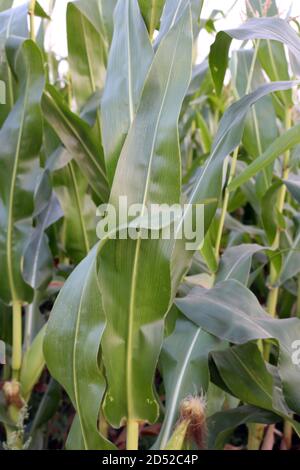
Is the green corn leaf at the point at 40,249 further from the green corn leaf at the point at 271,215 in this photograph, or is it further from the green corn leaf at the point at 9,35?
the green corn leaf at the point at 271,215

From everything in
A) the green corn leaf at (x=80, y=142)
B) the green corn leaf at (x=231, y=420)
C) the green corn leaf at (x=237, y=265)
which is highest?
the green corn leaf at (x=80, y=142)

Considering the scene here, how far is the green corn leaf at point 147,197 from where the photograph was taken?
591 mm

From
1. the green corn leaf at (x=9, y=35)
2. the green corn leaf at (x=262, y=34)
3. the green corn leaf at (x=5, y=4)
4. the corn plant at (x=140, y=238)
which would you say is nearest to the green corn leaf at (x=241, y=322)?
the corn plant at (x=140, y=238)

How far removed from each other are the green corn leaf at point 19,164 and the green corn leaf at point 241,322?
281 mm

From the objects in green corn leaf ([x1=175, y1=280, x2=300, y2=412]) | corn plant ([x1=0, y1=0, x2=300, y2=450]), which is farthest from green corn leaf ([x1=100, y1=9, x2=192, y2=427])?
green corn leaf ([x1=175, y1=280, x2=300, y2=412])

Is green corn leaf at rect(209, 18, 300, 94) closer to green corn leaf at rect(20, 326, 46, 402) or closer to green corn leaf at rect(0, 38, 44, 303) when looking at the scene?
green corn leaf at rect(0, 38, 44, 303)

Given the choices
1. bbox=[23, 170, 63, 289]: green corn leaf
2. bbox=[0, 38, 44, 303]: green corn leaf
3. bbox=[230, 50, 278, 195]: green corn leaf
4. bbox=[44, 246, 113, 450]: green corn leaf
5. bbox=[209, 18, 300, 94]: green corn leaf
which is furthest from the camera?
bbox=[230, 50, 278, 195]: green corn leaf

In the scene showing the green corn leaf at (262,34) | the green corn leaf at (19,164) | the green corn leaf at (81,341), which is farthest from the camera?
the green corn leaf at (19,164)

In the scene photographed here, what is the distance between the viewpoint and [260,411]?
81 centimetres

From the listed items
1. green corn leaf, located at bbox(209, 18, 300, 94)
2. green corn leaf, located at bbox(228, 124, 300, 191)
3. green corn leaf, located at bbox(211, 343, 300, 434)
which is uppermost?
green corn leaf, located at bbox(209, 18, 300, 94)

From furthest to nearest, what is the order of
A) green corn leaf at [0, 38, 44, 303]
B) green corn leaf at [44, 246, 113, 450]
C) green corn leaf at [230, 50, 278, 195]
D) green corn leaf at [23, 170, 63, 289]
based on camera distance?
green corn leaf at [230, 50, 278, 195], green corn leaf at [23, 170, 63, 289], green corn leaf at [0, 38, 44, 303], green corn leaf at [44, 246, 113, 450]

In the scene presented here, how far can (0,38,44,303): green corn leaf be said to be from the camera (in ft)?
2.56

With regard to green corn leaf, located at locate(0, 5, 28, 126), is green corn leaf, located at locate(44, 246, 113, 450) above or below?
below

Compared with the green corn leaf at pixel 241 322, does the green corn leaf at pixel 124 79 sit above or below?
above
